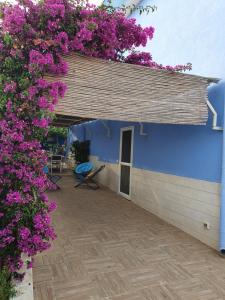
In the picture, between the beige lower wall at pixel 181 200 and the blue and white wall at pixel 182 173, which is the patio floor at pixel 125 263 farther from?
the blue and white wall at pixel 182 173

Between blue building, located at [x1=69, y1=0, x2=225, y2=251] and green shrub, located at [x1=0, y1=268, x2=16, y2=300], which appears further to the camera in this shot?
blue building, located at [x1=69, y1=0, x2=225, y2=251]

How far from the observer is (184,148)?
5.38m

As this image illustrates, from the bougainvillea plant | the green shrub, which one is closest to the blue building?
the bougainvillea plant

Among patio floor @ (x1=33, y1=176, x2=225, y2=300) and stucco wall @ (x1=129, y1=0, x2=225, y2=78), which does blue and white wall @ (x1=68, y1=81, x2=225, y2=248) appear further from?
stucco wall @ (x1=129, y1=0, x2=225, y2=78)

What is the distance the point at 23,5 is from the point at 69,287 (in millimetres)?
3393

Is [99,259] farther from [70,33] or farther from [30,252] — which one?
[70,33]

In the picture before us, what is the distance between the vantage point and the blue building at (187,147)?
4520 mm

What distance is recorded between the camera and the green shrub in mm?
2469

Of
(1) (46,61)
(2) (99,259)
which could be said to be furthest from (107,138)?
(1) (46,61)

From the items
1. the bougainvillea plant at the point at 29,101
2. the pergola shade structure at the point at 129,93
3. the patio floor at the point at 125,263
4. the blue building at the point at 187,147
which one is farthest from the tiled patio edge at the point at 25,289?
the blue building at the point at 187,147

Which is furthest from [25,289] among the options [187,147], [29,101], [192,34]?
[192,34]

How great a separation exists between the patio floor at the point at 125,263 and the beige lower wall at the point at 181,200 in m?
0.21

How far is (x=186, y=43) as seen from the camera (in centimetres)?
555

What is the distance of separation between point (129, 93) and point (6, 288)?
8.98 feet
